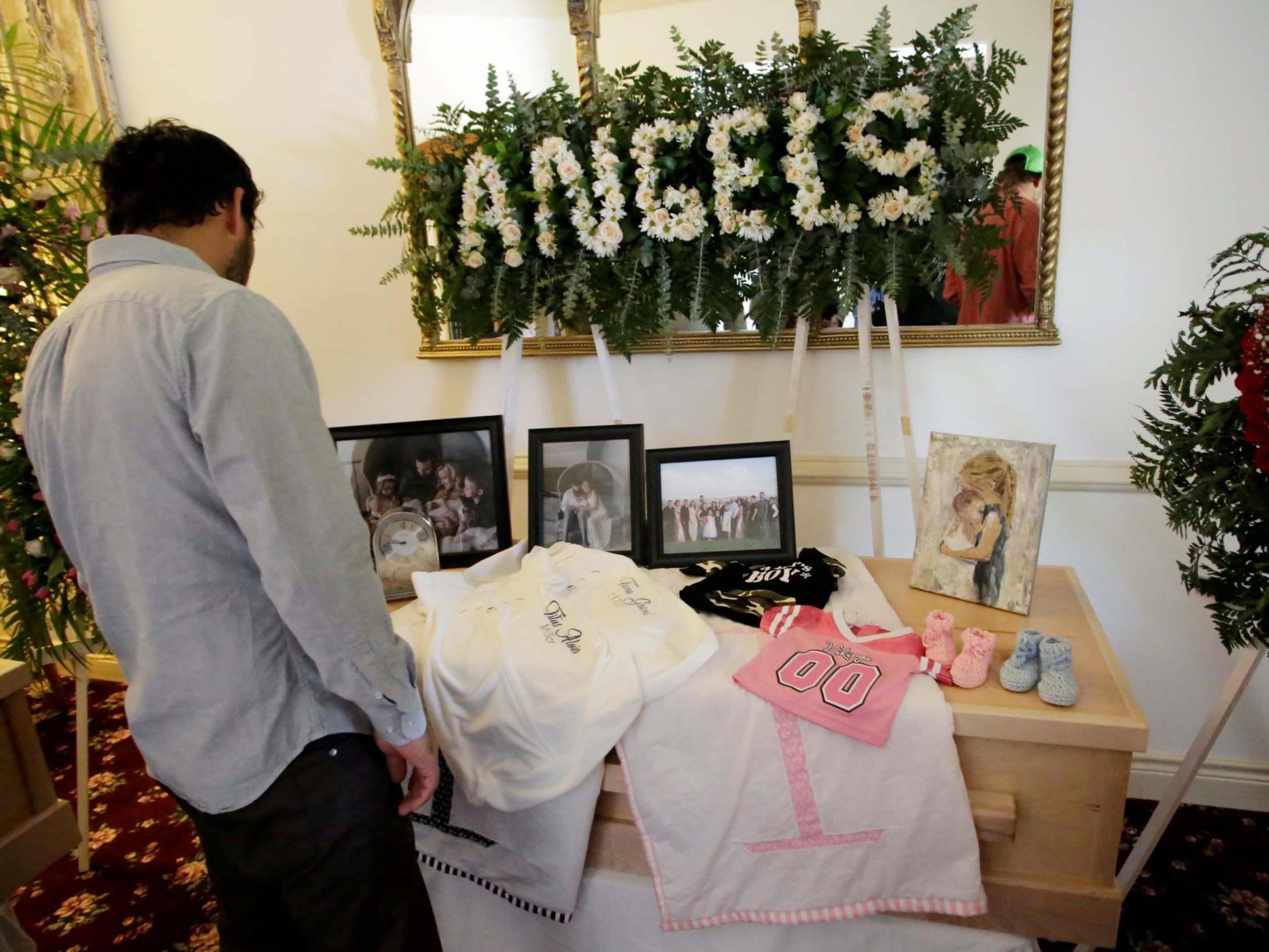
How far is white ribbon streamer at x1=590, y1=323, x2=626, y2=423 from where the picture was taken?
1.82 metres

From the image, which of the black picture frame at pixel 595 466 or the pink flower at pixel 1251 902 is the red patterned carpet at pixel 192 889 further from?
the black picture frame at pixel 595 466

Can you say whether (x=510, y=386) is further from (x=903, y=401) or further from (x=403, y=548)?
(x=903, y=401)

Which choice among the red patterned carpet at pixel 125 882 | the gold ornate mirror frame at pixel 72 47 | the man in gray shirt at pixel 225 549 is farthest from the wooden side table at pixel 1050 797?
the gold ornate mirror frame at pixel 72 47

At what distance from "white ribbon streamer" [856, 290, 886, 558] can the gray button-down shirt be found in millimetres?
1163

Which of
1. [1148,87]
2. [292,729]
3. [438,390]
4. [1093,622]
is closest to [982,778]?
[1093,622]

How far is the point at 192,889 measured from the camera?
190 centimetres

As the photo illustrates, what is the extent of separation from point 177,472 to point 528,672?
62 centimetres

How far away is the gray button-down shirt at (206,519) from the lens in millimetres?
849

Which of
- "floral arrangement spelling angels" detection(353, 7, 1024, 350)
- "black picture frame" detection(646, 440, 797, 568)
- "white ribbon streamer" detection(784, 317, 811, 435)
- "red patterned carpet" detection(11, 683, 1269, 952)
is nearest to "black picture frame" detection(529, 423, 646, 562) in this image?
"black picture frame" detection(646, 440, 797, 568)

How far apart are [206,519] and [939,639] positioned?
1.15 metres

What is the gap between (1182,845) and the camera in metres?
1.85

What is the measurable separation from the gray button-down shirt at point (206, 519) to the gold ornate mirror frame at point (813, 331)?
1.04 meters

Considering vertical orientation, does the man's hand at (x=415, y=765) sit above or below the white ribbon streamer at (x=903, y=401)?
below

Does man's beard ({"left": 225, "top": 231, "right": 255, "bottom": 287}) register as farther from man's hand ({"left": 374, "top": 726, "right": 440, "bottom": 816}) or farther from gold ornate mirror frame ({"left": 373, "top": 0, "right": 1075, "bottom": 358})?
gold ornate mirror frame ({"left": 373, "top": 0, "right": 1075, "bottom": 358})
